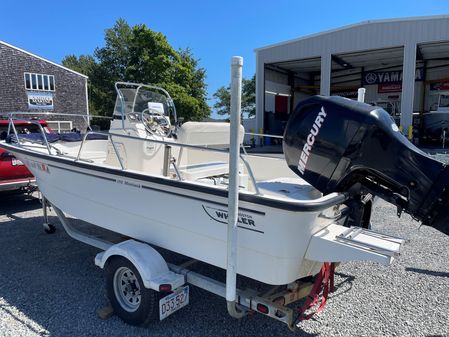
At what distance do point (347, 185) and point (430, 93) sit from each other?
21466mm

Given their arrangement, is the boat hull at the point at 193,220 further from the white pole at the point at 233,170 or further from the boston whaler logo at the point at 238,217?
the white pole at the point at 233,170

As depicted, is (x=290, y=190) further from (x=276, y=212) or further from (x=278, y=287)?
(x=278, y=287)

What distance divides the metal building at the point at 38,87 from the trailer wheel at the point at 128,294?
19.2 metres

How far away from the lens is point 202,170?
3.79 m

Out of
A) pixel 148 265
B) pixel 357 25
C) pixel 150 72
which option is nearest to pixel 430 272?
pixel 148 265

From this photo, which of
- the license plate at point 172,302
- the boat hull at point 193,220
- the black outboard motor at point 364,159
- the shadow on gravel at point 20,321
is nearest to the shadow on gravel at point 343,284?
the boat hull at point 193,220

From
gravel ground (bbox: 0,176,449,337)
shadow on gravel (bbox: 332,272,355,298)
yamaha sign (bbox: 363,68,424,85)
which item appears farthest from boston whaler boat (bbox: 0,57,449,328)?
yamaha sign (bbox: 363,68,424,85)

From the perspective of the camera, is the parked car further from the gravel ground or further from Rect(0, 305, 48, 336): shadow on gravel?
Rect(0, 305, 48, 336): shadow on gravel

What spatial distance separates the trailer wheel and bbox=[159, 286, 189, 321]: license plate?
0.08 metres

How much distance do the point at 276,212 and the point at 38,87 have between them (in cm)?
2507

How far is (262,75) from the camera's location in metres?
18.3

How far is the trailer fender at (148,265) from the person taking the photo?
265 cm

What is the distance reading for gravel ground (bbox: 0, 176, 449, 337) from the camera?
2.77 metres

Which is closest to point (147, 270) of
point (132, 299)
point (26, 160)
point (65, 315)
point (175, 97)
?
point (132, 299)
